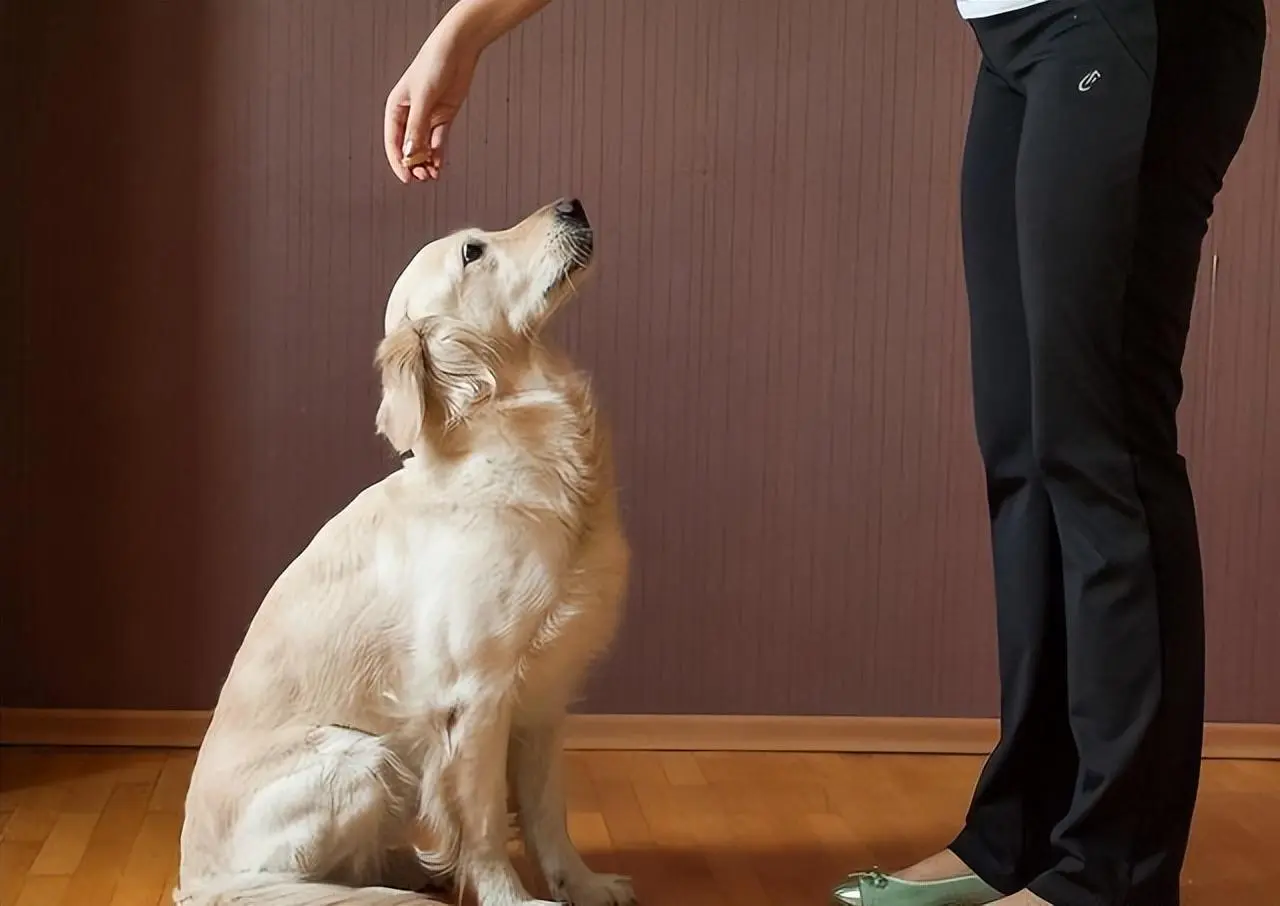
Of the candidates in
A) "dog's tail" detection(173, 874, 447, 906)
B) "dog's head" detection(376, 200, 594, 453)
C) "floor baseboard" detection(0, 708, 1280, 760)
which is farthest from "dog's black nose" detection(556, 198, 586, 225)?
"floor baseboard" detection(0, 708, 1280, 760)

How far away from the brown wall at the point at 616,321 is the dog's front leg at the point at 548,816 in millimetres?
682

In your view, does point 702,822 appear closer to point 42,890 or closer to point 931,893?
point 931,893

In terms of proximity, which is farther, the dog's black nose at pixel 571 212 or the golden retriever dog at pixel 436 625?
the dog's black nose at pixel 571 212

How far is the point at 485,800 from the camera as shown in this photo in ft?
5.33

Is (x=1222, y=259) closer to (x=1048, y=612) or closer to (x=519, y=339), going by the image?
(x=1048, y=612)

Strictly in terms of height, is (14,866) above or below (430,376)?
below

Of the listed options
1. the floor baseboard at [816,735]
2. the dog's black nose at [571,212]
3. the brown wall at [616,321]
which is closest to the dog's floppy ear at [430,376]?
the dog's black nose at [571,212]

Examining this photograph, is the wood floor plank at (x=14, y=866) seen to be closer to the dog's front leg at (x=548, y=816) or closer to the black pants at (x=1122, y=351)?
the dog's front leg at (x=548, y=816)

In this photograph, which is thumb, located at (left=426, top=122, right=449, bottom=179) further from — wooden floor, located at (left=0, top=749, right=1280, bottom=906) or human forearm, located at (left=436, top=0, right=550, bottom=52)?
wooden floor, located at (left=0, top=749, right=1280, bottom=906)

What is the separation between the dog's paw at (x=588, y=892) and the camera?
1.74 meters

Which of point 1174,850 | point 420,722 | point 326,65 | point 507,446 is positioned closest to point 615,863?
point 420,722

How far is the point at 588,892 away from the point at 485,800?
22cm

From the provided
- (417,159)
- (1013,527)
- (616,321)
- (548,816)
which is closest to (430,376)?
(417,159)

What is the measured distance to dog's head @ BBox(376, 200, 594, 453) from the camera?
1645 mm
